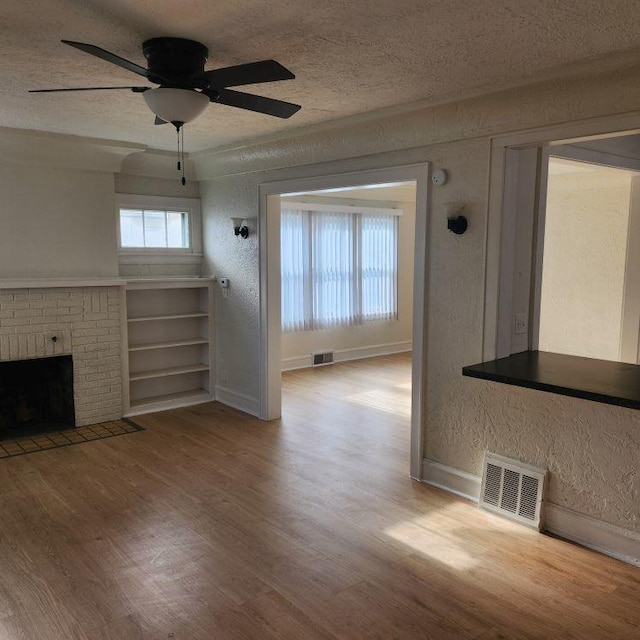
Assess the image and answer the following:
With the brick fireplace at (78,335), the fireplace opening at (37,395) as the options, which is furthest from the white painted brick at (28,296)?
the fireplace opening at (37,395)

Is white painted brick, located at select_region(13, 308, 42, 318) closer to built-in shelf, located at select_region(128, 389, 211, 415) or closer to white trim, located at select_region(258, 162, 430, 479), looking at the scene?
built-in shelf, located at select_region(128, 389, 211, 415)

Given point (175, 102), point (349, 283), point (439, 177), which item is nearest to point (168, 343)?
point (349, 283)

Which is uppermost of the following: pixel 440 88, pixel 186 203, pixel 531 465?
pixel 440 88

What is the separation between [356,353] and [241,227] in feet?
11.1

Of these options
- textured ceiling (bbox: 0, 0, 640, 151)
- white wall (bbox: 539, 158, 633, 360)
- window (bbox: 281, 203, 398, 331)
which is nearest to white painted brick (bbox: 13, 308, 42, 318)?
textured ceiling (bbox: 0, 0, 640, 151)

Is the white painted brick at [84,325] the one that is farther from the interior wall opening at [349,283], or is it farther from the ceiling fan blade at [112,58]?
the ceiling fan blade at [112,58]

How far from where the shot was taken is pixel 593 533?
3084 mm

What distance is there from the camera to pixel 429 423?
389cm

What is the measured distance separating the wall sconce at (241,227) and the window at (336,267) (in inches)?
71.8

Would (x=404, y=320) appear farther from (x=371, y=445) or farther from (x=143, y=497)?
(x=143, y=497)

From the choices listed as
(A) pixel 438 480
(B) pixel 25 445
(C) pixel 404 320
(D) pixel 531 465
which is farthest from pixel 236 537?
(C) pixel 404 320

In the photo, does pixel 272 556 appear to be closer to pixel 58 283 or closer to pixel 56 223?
pixel 58 283

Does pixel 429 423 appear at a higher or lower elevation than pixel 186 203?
lower

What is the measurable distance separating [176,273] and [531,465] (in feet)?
13.0
